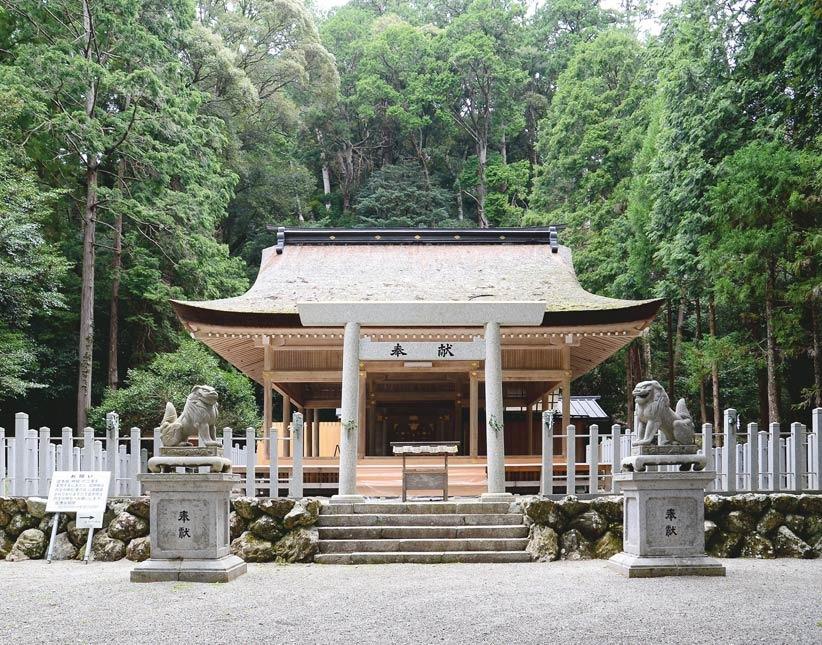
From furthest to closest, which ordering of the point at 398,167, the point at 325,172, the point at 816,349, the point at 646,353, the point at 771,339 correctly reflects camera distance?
the point at 325,172
the point at 398,167
the point at 646,353
the point at 771,339
the point at 816,349

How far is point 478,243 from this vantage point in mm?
17516

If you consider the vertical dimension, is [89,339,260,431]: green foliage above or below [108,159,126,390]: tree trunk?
below

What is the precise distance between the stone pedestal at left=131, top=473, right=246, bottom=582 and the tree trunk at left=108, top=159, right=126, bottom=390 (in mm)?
14834

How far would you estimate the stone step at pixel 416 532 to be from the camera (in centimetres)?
994

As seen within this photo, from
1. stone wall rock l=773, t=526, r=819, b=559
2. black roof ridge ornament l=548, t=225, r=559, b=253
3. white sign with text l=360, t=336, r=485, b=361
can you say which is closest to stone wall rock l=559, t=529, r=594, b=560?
stone wall rock l=773, t=526, r=819, b=559

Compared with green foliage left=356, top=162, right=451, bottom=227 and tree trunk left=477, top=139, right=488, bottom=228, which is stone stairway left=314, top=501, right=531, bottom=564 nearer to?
green foliage left=356, top=162, right=451, bottom=227

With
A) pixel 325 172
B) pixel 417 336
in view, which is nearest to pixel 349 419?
pixel 417 336

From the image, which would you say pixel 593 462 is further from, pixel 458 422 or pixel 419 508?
pixel 458 422

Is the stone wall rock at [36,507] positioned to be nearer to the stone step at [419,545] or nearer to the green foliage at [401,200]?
the stone step at [419,545]

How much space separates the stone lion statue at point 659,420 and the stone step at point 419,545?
2.31 meters

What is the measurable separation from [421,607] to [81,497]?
201 inches

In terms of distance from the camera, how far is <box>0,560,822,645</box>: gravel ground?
17.8 ft

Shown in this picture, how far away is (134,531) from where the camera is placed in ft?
33.1

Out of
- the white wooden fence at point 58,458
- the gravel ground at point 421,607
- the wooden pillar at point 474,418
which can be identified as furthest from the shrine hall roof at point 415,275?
the gravel ground at point 421,607
